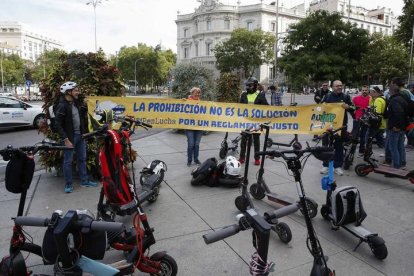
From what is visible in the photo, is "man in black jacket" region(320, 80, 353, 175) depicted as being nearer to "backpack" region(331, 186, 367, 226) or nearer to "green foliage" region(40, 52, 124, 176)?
"backpack" region(331, 186, 367, 226)

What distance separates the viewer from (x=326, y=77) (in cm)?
2208

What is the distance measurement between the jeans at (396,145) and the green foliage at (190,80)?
727 cm

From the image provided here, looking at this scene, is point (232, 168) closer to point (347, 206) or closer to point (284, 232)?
point (284, 232)

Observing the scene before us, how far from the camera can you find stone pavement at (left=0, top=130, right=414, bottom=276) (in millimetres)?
3400

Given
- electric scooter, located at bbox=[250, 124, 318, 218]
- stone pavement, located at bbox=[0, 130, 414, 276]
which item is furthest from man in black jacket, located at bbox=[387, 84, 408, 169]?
electric scooter, located at bbox=[250, 124, 318, 218]

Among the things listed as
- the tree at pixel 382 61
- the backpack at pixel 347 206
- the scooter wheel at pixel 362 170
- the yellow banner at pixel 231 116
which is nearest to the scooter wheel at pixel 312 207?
the backpack at pixel 347 206

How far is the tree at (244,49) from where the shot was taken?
5897 cm

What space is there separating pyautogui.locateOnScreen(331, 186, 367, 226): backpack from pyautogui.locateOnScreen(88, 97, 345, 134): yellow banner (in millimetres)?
3459

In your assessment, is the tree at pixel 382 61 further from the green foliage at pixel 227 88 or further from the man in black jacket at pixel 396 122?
the man in black jacket at pixel 396 122

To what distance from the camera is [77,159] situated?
594 cm

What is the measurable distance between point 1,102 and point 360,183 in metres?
14.7

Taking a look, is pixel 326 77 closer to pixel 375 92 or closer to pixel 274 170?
pixel 375 92

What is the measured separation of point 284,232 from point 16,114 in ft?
46.3

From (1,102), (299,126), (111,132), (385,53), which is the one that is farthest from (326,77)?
(111,132)
